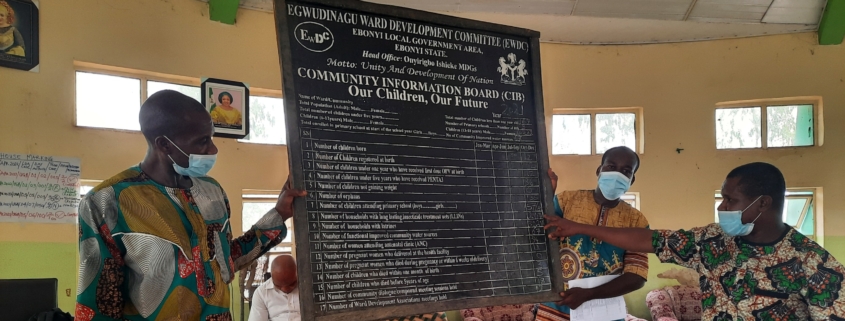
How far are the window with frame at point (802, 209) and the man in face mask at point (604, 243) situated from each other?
5992mm

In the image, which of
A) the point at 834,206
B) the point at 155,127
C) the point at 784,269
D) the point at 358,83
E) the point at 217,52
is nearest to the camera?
the point at 155,127

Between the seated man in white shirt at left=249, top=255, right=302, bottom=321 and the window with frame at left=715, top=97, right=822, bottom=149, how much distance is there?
6171 mm

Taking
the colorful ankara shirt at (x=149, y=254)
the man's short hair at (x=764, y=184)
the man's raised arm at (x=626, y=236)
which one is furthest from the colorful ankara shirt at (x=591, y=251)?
the colorful ankara shirt at (x=149, y=254)

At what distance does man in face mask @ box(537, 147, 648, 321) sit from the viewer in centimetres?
282

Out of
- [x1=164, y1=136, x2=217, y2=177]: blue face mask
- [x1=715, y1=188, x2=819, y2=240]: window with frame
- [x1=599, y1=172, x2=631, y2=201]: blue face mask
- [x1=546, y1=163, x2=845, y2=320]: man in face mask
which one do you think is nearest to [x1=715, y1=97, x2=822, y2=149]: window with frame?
[x1=715, y1=188, x2=819, y2=240]: window with frame

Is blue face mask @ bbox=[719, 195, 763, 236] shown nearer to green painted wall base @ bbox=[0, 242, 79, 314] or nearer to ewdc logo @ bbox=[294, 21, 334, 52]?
ewdc logo @ bbox=[294, 21, 334, 52]

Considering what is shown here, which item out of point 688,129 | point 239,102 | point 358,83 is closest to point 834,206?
point 688,129

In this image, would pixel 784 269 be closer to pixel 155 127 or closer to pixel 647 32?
pixel 155 127

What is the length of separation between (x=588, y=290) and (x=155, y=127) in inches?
71.3

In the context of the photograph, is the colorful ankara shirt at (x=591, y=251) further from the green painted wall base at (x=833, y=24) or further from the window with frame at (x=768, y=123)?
the green painted wall base at (x=833, y=24)

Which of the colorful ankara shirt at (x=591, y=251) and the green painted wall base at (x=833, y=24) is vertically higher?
the green painted wall base at (x=833, y=24)

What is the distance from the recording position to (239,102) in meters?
6.61

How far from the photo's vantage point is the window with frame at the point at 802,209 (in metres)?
8.14

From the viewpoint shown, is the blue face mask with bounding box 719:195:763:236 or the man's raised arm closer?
the blue face mask with bounding box 719:195:763:236
